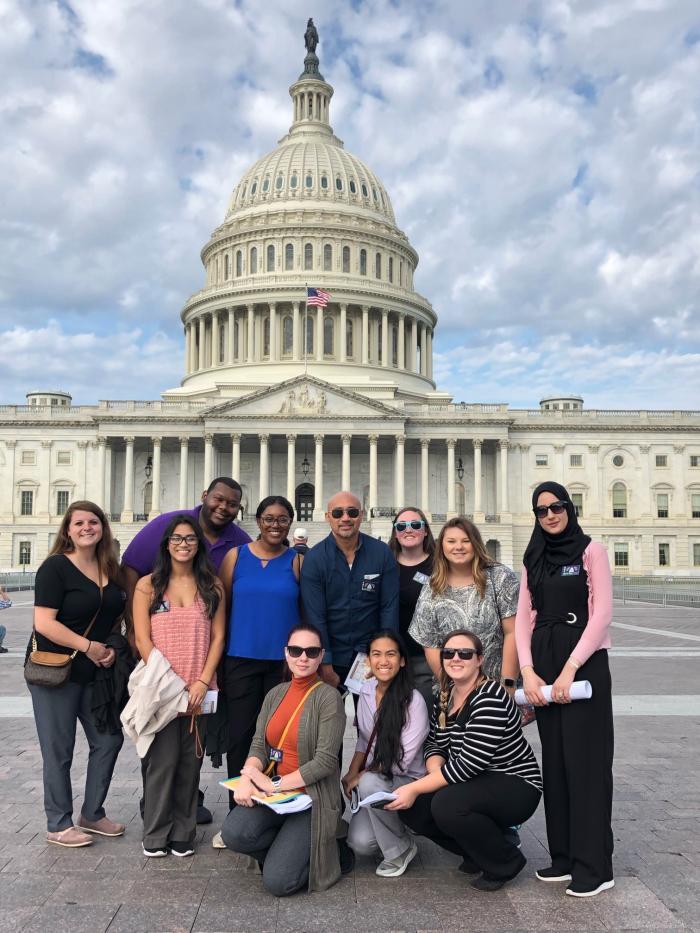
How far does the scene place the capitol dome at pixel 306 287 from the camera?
3219 inches

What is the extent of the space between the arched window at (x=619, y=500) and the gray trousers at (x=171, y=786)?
69.1 meters

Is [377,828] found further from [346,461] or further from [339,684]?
[346,461]

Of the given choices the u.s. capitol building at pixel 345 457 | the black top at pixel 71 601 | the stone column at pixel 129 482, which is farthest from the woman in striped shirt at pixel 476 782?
the stone column at pixel 129 482

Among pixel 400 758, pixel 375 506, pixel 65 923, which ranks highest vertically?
pixel 375 506

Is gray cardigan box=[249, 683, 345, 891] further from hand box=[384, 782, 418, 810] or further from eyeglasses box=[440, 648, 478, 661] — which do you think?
eyeglasses box=[440, 648, 478, 661]

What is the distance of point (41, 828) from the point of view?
7977 mm

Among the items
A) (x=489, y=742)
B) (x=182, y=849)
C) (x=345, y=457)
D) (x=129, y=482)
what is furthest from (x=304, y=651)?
(x=129, y=482)

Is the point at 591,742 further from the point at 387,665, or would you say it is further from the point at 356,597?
the point at 356,597

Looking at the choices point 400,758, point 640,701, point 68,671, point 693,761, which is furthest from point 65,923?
point 640,701

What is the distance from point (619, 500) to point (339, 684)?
6886cm

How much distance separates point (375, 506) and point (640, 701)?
186 ft

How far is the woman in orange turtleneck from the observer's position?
664cm

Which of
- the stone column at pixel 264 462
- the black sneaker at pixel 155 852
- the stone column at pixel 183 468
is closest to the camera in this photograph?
the black sneaker at pixel 155 852

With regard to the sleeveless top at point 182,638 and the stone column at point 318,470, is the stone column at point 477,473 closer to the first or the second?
the stone column at point 318,470
